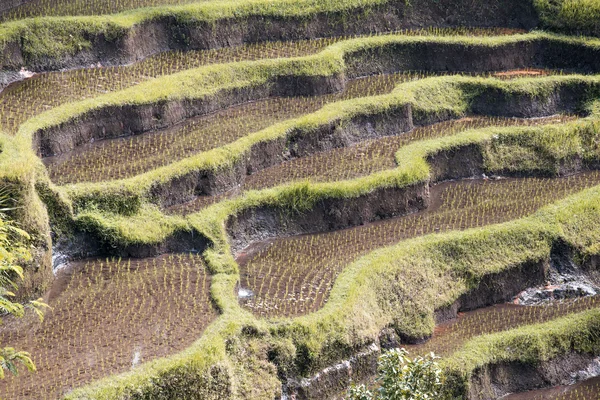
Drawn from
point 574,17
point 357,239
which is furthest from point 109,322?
point 574,17

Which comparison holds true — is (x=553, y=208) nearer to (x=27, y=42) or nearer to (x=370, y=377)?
(x=370, y=377)

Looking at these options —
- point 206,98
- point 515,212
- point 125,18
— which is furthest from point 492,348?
point 125,18

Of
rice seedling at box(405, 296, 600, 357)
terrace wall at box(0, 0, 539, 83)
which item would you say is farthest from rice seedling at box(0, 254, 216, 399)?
terrace wall at box(0, 0, 539, 83)

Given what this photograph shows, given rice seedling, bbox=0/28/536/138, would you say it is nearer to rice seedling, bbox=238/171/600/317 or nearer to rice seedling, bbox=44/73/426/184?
rice seedling, bbox=44/73/426/184

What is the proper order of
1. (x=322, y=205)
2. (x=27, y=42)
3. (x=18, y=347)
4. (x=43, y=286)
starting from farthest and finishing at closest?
(x=27, y=42), (x=322, y=205), (x=43, y=286), (x=18, y=347)

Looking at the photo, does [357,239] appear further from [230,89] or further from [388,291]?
[230,89]

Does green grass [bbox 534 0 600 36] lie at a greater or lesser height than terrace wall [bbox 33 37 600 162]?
greater
